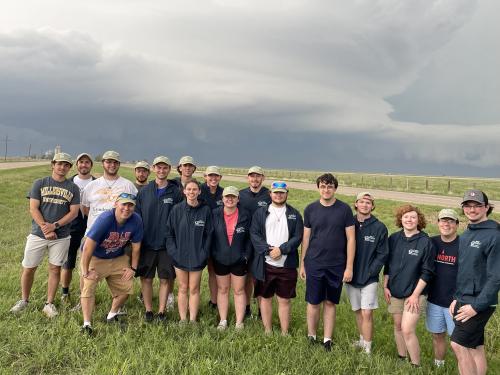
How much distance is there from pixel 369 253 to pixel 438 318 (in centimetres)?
116

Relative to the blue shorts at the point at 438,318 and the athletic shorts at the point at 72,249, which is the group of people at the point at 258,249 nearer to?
the blue shorts at the point at 438,318

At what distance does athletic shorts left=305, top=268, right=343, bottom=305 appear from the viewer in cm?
540

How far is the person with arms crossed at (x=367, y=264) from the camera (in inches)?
207

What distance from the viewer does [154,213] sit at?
19.9 ft

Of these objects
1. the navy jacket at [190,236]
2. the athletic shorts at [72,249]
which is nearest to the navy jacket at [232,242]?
the navy jacket at [190,236]

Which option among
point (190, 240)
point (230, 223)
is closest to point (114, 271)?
point (190, 240)

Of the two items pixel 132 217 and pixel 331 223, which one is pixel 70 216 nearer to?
pixel 132 217

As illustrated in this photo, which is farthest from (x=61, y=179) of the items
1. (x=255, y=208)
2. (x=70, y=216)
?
(x=255, y=208)

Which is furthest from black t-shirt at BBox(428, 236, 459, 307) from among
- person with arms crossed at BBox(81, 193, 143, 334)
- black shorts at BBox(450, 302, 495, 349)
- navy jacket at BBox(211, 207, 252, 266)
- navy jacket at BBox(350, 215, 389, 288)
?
person with arms crossed at BBox(81, 193, 143, 334)

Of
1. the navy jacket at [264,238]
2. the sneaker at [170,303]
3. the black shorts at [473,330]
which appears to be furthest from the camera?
the sneaker at [170,303]

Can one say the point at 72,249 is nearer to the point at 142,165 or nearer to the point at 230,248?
the point at 142,165

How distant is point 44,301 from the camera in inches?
250

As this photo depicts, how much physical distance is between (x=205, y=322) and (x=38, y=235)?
117 inches

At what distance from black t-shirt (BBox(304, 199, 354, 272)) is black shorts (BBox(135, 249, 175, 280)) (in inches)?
88.3
